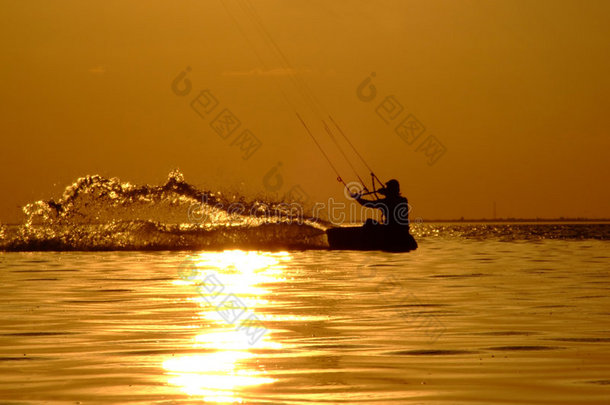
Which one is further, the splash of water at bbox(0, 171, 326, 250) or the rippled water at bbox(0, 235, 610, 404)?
the splash of water at bbox(0, 171, 326, 250)

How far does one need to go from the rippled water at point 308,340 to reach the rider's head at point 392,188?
43.0 feet

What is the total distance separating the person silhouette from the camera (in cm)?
4188

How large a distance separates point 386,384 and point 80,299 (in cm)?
1238

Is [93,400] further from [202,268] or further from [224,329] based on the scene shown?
[202,268]

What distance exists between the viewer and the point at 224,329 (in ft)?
52.9

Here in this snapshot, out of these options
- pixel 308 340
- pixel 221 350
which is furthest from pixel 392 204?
pixel 221 350

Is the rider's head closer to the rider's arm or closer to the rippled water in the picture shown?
the rider's arm

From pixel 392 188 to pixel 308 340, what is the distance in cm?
2735

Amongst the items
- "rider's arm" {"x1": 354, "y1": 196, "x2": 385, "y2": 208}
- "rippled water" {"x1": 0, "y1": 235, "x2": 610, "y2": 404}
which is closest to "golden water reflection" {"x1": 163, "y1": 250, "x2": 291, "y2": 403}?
"rippled water" {"x1": 0, "y1": 235, "x2": 610, "y2": 404}

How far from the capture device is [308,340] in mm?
14898

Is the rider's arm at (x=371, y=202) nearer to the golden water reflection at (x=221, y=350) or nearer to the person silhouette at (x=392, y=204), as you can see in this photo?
the person silhouette at (x=392, y=204)

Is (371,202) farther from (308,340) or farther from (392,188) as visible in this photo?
(308,340)

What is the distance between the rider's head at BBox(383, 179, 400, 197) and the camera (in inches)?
1644

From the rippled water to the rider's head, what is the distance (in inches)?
516
